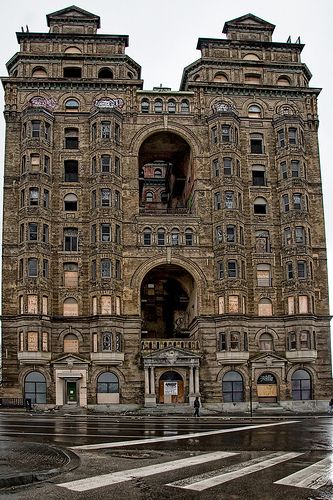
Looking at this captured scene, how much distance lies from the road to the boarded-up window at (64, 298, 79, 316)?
110ft

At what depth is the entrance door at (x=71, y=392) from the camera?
59.0 meters

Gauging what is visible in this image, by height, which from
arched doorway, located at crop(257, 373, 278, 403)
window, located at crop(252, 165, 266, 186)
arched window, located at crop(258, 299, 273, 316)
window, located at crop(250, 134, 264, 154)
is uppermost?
window, located at crop(250, 134, 264, 154)

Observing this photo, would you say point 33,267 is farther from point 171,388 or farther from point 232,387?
point 232,387

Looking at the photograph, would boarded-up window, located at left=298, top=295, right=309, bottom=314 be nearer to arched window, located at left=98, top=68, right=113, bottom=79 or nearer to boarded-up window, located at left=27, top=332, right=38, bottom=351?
boarded-up window, located at left=27, top=332, right=38, bottom=351

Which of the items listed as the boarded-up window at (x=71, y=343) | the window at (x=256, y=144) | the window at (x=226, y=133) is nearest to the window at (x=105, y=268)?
the boarded-up window at (x=71, y=343)

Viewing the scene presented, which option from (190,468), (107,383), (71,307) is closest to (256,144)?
(71,307)

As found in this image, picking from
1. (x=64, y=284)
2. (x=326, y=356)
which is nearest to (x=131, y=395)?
(x=64, y=284)

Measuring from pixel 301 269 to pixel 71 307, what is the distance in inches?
854

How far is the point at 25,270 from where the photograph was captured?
59.8 metres

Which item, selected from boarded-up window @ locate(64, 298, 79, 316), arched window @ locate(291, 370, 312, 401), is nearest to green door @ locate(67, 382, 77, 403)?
boarded-up window @ locate(64, 298, 79, 316)

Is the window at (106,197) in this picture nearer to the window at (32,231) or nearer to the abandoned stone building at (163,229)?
the abandoned stone building at (163,229)

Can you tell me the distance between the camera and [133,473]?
16062mm

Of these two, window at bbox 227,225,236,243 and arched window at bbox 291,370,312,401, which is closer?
arched window at bbox 291,370,312,401

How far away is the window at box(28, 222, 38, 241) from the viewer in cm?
6097
